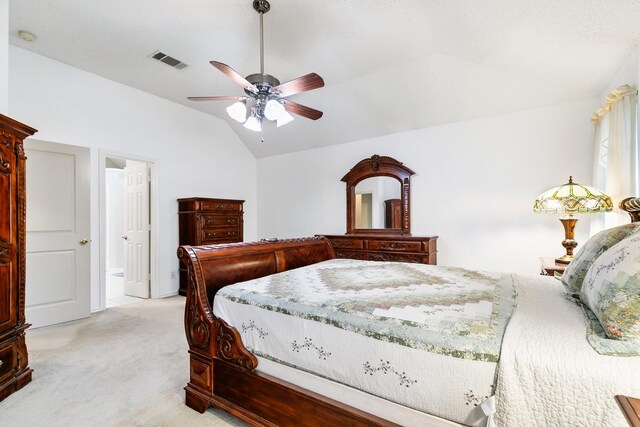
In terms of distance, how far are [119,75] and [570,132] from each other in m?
5.70

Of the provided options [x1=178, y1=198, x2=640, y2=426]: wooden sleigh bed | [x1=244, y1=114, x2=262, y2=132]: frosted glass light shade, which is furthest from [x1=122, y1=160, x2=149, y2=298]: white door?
[x1=178, y1=198, x2=640, y2=426]: wooden sleigh bed

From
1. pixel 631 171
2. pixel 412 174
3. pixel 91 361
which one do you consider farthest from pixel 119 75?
pixel 631 171

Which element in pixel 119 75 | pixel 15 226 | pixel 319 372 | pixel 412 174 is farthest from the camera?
pixel 412 174

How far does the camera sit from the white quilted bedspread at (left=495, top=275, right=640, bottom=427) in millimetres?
828

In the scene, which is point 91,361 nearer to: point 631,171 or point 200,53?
point 200,53

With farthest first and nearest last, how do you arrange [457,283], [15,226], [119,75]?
[119,75] → [15,226] → [457,283]

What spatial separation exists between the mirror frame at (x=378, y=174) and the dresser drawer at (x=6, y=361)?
13.2 ft

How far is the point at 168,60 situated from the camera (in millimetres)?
3578

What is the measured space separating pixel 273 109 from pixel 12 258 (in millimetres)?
2214

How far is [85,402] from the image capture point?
1952mm

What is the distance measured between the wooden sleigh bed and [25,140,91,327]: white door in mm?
2655

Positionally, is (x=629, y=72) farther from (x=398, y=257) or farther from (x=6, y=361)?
(x=6, y=361)

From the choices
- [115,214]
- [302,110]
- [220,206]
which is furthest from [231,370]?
[115,214]

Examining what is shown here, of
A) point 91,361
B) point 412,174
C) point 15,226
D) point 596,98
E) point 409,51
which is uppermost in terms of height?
point 409,51
